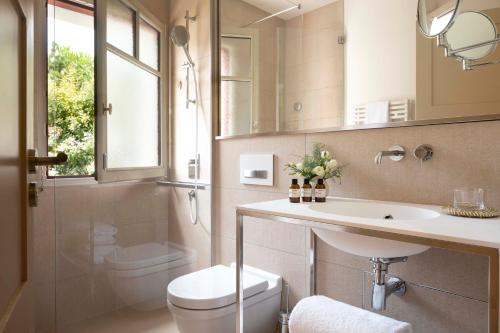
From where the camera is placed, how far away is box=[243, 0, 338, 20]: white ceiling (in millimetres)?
1708

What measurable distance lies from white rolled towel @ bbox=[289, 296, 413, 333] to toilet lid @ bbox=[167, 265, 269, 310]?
1.20 ft

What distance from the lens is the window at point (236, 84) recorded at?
205cm

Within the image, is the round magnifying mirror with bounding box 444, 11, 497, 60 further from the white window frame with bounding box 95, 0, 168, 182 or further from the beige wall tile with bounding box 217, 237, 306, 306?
the white window frame with bounding box 95, 0, 168, 182

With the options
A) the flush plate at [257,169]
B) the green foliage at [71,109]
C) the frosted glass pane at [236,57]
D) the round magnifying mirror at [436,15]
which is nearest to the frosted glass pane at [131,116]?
the green foliage at [71,109]

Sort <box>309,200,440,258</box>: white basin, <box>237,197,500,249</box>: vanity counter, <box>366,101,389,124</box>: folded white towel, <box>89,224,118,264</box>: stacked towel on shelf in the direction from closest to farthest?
<box>237,197,500,249</box>: vanity counter
<box>309,200,440,258</box>: white basin
<box>366,101,389,124</box>: folded white towel
<box>89,224,118,264</box>: stacked towel on shelf

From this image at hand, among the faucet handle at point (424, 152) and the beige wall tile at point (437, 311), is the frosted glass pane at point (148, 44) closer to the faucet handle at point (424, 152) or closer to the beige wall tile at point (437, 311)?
the faucet handle at point (424, 152)

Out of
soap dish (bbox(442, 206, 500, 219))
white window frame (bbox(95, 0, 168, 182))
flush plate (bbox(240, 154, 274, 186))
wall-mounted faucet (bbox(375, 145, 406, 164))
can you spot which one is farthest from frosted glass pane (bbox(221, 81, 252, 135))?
soap dish (bbox(442, 206, 500, 219))

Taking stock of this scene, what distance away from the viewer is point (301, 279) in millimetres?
1745

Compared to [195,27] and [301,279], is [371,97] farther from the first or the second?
[195,27]

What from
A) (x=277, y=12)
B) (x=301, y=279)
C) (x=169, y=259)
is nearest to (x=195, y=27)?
(x=277, y=12)

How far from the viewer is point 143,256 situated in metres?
2.16

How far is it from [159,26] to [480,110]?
188 centimetres

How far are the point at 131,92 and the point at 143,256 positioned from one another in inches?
40.3

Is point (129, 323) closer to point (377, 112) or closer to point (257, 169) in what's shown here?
point (257, 169)
